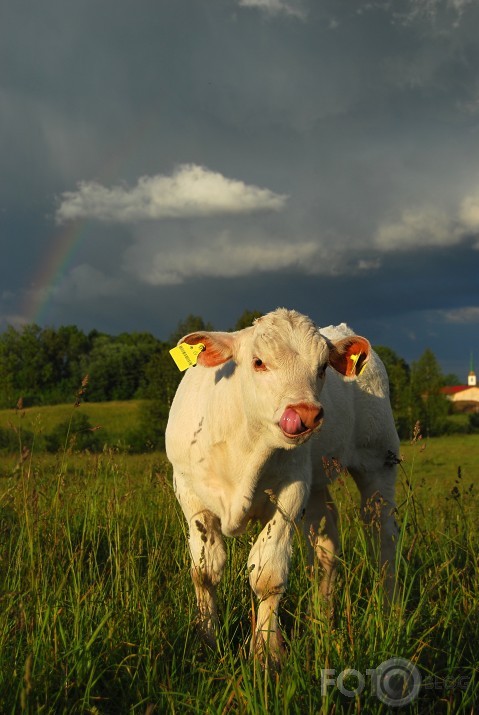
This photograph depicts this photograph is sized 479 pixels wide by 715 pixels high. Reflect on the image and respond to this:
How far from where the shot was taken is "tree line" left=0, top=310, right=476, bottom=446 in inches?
945

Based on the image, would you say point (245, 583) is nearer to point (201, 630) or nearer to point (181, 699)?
point (201, 630)

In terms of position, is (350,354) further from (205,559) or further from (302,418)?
(205,559)

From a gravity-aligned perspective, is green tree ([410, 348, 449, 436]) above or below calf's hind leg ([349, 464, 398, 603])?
above

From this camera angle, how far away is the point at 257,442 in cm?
467

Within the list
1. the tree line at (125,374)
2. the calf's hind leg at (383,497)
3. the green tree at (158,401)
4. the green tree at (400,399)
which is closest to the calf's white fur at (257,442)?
the calf's hind leg at (383,497)

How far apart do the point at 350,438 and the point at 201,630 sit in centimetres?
263

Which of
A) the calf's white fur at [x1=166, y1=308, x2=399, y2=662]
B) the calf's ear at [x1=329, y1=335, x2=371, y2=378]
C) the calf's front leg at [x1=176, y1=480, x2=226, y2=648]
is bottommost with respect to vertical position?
the calf's front leg at [x1=176, y1=480, x2=226, y2=648]

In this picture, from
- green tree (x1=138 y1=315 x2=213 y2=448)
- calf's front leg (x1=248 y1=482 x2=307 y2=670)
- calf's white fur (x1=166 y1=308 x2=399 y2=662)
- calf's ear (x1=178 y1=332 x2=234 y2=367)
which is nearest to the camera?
calf's white fur (x1=166 y1=308 x2=399 y2=662)

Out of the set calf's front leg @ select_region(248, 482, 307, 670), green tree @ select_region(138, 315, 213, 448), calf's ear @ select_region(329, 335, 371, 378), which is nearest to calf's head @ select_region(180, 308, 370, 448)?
calf's ear @ select_region(329, 335, 371, 378)

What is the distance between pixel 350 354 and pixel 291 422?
1.28 metres

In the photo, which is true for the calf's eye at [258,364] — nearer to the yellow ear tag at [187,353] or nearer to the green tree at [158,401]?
the yellow ear tag at [187,353]

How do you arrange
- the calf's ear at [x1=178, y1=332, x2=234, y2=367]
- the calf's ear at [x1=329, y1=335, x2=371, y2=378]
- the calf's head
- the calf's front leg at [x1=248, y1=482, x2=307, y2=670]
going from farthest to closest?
the calf's ear at [x1=329, y1=335, x2=371, y2=378]
the calf's ear at [x1=178, y1=332, x2=234, y2=367]
the calf's front leg at [x1=248, y1=482, x2=307, y2=670]
the calf's head

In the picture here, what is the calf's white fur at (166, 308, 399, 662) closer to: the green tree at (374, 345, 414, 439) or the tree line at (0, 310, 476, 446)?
the tree line at (0, 310, 476, 446)

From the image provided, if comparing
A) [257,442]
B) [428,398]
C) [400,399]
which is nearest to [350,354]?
Result: [257,442]
